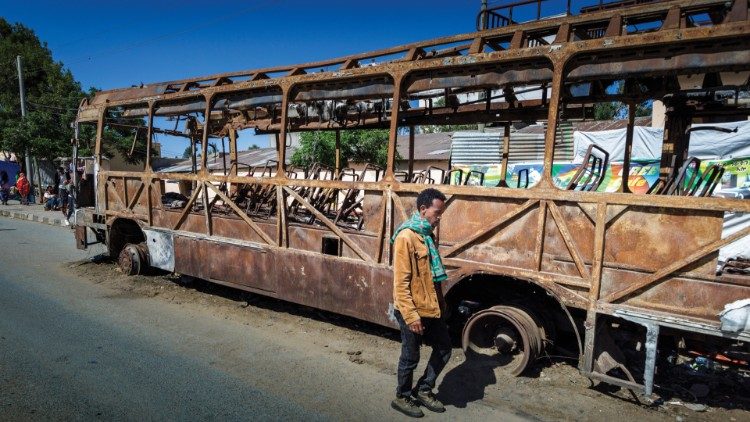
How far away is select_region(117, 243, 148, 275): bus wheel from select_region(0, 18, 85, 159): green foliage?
15.6m

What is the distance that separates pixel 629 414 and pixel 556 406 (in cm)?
51

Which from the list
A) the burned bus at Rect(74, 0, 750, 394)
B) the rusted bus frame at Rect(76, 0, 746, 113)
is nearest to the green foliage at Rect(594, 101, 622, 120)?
the burned bus at Rect(74, 0, 750, 394)

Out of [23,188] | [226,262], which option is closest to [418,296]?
[226,262]

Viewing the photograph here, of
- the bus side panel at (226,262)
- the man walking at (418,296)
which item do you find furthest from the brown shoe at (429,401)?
the bus side panel at (226,262)

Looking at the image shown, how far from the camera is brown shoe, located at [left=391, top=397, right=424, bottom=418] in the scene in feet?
10.3

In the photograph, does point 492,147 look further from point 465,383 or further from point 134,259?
point 465,383

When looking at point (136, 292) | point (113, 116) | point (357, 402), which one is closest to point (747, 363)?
point (357, 402)

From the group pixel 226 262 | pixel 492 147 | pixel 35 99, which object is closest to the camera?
pixel 226 262

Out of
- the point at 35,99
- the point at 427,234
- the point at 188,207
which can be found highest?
the point at 35,99

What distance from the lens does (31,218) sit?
50.7ft

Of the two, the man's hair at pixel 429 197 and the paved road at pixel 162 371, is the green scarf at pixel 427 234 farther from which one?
the paved road at pixel 162 371

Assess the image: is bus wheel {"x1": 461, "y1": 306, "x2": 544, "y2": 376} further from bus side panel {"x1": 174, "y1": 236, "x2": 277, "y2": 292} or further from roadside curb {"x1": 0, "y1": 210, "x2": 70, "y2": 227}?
roadside curb {"x1": 0, "y1": 210, "x2": 70, "y2": 227}

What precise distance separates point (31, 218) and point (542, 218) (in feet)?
59.8

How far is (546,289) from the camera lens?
352cm
